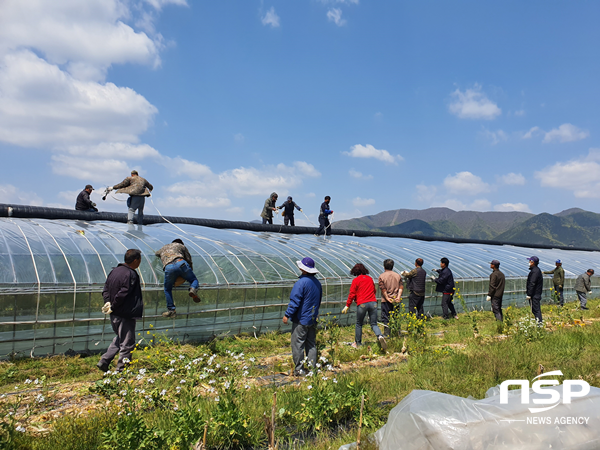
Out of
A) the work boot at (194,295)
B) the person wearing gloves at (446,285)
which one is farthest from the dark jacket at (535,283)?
the work boot at (194,295)

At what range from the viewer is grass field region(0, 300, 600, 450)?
12.8 feet

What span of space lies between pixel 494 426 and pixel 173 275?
22.5 ft

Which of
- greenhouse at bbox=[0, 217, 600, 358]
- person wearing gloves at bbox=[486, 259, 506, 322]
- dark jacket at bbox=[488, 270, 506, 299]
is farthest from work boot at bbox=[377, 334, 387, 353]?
dark jacket at bbox=[488, 270, 506, 299]

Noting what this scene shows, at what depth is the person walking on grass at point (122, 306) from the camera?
6.12 meters

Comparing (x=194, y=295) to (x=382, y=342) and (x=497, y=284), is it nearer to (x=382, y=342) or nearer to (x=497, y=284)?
(x=382, y=342)

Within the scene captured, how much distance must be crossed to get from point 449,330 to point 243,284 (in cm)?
559

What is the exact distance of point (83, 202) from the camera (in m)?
14.5

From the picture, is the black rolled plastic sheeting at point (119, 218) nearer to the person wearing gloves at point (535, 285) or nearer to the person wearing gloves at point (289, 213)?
the person wearing gloves at point (289, 213)

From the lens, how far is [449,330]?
11.2 meters

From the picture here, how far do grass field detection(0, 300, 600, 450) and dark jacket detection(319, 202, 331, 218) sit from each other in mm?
9414

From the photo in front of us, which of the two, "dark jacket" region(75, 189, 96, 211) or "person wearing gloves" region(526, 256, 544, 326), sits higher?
"dark jacket" region(75, 189, 96, 211)

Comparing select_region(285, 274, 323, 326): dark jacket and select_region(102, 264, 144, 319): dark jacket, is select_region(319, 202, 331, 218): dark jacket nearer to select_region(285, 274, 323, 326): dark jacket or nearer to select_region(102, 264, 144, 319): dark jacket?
select_region(285, 274, 323, 326): dark jacket

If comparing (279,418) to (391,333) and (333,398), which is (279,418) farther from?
(391,333)

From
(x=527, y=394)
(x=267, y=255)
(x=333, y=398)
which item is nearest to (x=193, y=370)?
(x=333, y=398)
